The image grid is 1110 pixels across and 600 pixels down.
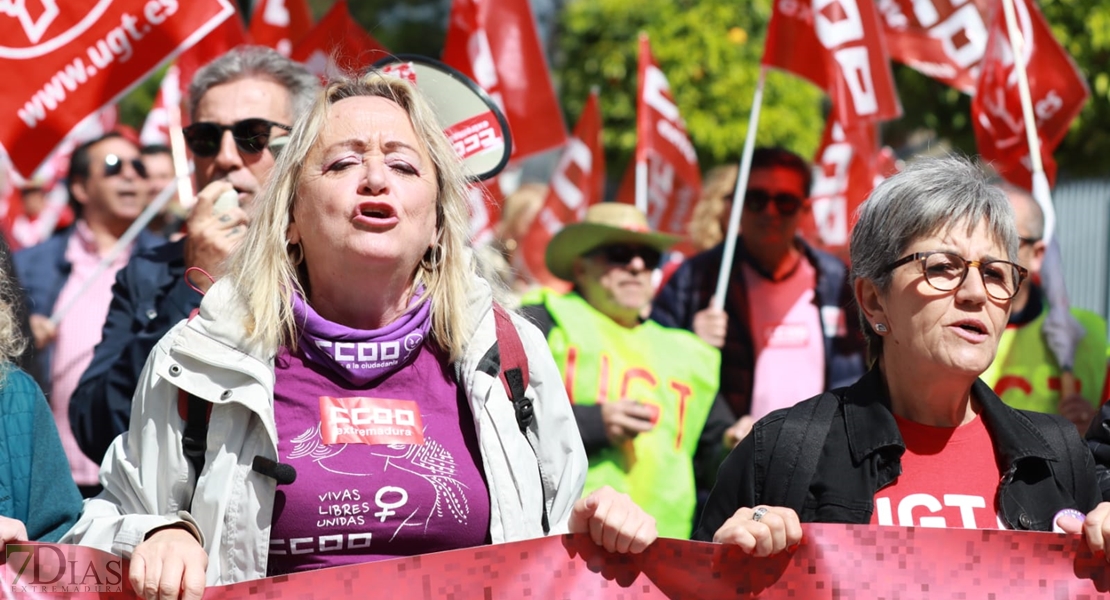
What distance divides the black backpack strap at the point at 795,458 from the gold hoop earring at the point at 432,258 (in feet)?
2.70

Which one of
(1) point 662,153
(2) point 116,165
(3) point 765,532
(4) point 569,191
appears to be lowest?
(4) point 569,191

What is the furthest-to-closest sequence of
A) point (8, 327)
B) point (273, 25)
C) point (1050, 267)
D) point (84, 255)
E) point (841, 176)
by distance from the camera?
point (841, 176)
point (273, 25)
point (1050, 267)
point (84, 255)
point (8, 327)

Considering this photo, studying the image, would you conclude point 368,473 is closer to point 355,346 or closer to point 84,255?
point 355,346

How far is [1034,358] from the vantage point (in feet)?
17.6

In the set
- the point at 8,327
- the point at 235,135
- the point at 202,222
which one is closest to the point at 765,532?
the point at 8,327

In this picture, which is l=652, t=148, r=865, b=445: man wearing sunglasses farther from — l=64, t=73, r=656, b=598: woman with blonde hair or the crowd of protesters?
l=64, t=73, r=656, b=598: woman with blonde hair

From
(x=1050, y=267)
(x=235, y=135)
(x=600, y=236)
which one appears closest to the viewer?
(x=235, y=135)

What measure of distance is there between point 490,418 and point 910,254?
951 mm

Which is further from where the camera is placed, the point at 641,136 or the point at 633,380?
the point at 641,136

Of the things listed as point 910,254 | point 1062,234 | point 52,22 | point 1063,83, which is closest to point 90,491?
point 52,22

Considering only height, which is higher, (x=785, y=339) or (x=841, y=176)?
(x=785, y=339)

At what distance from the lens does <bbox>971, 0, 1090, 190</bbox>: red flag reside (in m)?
6.33

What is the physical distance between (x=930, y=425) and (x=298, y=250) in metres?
Result: 1.41

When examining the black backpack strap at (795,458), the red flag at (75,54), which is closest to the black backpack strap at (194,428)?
the black backpack strap at (795,458)
